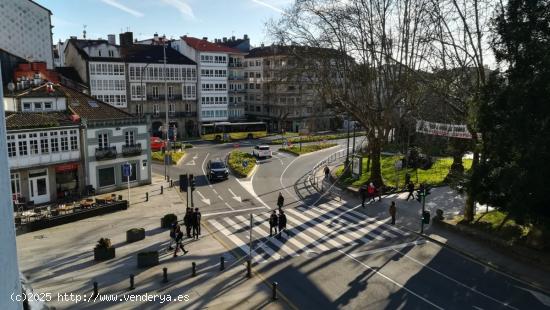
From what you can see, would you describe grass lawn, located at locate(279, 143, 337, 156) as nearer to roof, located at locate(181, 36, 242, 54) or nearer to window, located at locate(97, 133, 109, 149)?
roof, located at locate(181, 36, 242, 54)

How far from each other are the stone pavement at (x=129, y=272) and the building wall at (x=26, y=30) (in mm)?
25446

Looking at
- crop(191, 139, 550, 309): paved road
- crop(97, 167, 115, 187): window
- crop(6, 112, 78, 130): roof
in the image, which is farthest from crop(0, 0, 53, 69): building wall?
crop(191, 139, 550, 309): paved road

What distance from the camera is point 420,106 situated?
38.1m

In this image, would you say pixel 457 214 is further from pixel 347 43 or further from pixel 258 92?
pixel 258 92

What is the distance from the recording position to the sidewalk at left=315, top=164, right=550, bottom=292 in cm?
2091

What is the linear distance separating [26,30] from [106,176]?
20.0 metres

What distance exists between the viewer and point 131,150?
39.3 meters

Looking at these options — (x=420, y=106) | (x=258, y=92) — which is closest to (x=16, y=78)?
(x=420, y=106)

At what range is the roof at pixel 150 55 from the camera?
229 feet

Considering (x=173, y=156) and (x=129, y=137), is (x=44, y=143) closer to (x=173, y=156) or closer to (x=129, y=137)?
(x=129, y=137)

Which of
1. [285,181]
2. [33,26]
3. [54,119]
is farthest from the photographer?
[33,26]

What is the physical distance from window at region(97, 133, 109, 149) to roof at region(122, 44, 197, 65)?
3381 cm

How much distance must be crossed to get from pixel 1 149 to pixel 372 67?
101ft

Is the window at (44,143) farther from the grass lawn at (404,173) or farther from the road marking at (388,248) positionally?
the road marking at (388,248)
